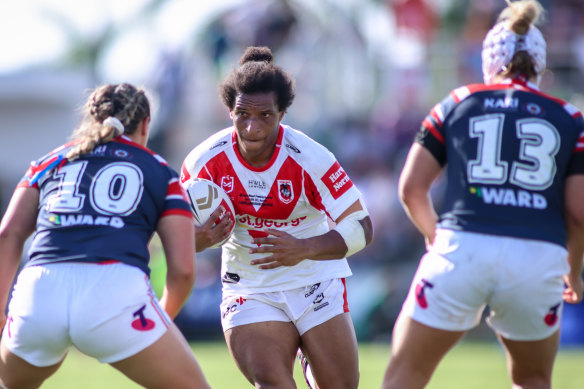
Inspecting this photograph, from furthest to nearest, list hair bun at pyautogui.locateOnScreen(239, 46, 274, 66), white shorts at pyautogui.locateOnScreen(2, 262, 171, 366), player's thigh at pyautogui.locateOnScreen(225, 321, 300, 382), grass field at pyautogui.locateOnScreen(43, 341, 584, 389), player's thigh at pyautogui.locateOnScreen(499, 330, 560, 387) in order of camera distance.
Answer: grass field at pyautogui.locateOnScreen(43, 341, 584, 389) → hair bun at pyautogui.locateOnScreen(239, 46, 274, 66) → player's thigh at pyautogui.locateOnScreen(225, 321, 300, 382) → player's thigh at pyautogui.locateOnScreen(499, 330, 560, 387) → white shorts at pyautogui.locateOnScreen(2, 262, 171, 366)

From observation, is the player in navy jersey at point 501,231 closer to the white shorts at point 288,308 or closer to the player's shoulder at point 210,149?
the white shorts at point 288,308

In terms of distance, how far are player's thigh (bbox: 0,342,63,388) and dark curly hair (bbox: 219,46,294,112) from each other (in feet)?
6.08

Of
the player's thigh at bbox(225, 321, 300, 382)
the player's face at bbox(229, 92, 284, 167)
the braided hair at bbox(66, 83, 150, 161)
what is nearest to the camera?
the braided hair at bbox(66, 83, 150, 161)

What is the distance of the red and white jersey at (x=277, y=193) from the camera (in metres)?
5.04

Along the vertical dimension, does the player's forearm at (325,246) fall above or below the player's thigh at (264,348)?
above

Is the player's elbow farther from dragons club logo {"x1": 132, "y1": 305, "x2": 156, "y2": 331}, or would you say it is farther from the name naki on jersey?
dragons club logo {"x1": 132, "y1": 305, "x2": 156, "y2": 331}

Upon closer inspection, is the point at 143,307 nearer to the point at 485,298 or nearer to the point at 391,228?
the point at 485,298

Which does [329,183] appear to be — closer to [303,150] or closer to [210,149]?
[303,150]

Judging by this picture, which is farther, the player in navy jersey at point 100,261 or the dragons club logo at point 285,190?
the dragons club logo at point 285,190

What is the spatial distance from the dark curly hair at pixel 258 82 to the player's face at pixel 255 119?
39 mm

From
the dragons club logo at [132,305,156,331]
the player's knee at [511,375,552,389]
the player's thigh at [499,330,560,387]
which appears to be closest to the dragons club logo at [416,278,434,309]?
the player's thigh at [499,330,560,387]

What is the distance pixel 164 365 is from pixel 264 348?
980mm

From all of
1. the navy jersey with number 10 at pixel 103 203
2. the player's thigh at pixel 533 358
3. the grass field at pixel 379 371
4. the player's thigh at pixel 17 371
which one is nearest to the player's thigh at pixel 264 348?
the navy jersey with number 10 at pixel 103 203

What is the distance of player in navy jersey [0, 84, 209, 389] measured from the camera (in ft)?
13.0
